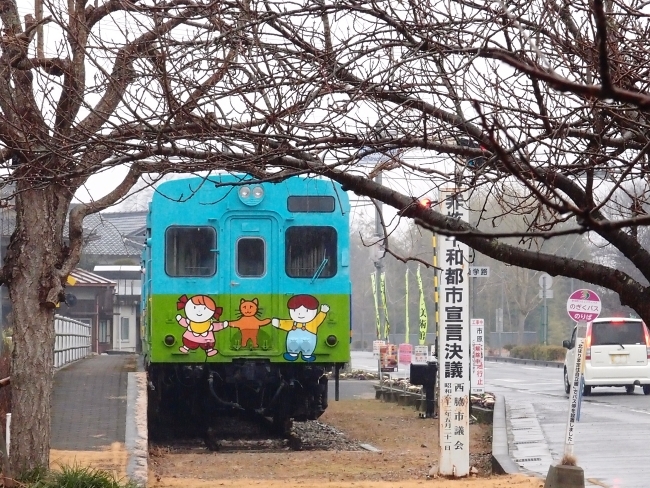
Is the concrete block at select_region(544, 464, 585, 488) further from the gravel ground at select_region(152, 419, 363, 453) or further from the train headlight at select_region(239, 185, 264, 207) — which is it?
the train headlight at select_region(239, 185, 264, 207)

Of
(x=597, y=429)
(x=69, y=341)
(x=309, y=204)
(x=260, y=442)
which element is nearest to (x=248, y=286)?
(x=309, y=204)

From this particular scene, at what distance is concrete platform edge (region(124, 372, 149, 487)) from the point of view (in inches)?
394

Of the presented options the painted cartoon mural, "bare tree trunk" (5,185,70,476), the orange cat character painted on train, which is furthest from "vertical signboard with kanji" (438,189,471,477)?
"bare tree trunk" (5,185,70,476)

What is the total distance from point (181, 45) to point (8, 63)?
6.30 feet

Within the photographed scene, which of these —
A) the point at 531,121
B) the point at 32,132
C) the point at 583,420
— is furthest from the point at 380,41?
the point at 583,420

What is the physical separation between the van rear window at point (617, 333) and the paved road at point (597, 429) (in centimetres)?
116

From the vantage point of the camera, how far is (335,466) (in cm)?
1243

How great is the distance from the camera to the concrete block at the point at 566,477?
→ 9.36m

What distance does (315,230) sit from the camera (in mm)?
14148

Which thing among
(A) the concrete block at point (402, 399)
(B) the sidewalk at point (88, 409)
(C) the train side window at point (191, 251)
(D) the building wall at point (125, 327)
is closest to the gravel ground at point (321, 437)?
(B) the sidewalk at point (88, 409)

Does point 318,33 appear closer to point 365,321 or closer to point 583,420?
point 583,420

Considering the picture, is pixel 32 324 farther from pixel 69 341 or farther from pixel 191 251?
pixel 69 341

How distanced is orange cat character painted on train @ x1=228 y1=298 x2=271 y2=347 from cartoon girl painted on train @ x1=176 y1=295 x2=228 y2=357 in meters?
0.20

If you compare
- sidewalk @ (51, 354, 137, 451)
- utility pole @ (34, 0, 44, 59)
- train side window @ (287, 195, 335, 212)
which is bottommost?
sidewalk @ (51, 354, 137, 451)
